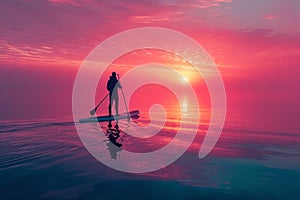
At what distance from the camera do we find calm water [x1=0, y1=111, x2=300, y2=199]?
6204 mm

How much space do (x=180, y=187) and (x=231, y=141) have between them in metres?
8.63

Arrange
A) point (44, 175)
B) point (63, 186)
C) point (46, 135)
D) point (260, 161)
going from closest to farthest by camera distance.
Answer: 1. point (63, 186)
2. point (44, 175)
3. point (260, 161)
4. point (46, 135)

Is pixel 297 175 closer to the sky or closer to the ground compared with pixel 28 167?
closer to the ground

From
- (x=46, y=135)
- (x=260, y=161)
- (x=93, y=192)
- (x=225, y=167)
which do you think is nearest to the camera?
(x=93, y=192)

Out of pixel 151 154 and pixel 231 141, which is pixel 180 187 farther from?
pixel 231 141

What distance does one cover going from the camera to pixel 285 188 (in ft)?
22.3

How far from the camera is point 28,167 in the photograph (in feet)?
26.6

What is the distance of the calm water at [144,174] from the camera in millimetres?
6204

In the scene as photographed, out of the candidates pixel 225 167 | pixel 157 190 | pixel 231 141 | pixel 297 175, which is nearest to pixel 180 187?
pixel 157 190

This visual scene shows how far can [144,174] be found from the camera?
771cm

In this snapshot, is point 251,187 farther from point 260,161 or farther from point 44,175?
point 44,175

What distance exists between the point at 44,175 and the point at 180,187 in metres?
4.45

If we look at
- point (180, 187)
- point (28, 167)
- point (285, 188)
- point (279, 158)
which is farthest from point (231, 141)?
→ point (28, 167)

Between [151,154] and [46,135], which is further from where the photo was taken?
[46,135]
